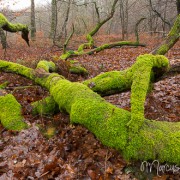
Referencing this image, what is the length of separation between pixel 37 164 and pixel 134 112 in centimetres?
179

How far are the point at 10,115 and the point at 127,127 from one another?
2800 mm

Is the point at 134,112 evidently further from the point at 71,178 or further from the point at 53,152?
the point at 53,152

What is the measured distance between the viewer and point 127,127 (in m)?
3.05

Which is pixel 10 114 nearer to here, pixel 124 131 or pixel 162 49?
pixel 124 131

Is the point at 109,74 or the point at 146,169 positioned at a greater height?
the point at 109,74

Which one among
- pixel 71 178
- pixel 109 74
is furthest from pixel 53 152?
pixel 109 74

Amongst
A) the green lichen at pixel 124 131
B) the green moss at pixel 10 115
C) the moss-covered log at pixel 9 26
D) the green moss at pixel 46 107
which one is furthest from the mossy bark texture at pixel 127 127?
the moss-covered log at pixel 9 26

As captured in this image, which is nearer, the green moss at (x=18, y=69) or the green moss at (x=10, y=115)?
the green moss at (x=10, y=115)

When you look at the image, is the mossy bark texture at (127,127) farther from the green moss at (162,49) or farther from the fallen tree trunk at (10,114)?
the green moss at (162,49)

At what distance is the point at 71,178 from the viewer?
296 centimetres

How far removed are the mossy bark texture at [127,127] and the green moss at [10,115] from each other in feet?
3.93

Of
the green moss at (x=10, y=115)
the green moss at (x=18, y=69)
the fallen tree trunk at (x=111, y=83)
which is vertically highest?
the green moss at (x=18, y=69)

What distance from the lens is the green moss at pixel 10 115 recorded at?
14.2 feet

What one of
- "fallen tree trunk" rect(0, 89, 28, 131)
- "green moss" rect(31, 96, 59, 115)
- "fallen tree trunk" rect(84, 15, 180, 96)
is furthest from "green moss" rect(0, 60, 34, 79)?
"fallen tree trunk" rect(84, 15, 180, 96)
